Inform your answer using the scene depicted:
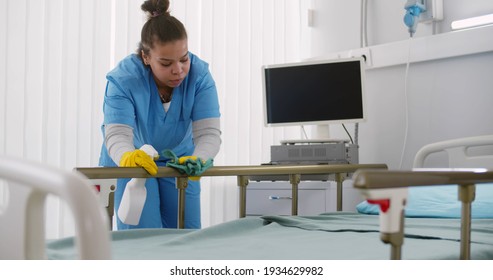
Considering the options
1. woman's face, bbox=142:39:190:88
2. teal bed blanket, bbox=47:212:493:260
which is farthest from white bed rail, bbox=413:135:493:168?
woman's face, bbox=142:39:190:88

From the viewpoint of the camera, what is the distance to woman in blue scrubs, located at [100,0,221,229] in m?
2.52

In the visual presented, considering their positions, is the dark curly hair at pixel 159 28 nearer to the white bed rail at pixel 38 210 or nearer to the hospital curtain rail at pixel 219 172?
the hospital curtain rail at pixel 219 172

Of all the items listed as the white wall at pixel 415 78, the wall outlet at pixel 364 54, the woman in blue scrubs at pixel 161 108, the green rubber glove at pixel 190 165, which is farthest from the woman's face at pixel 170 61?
the wall outlet at pixel 364 54

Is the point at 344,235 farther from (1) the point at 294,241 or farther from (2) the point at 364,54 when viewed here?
(2) the point at 364,54

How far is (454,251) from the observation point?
5.34ft

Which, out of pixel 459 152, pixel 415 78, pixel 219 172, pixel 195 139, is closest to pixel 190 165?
pixel 219 172

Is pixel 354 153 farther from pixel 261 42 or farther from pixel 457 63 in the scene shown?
pixel 261 42

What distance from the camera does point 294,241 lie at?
1.93 metres

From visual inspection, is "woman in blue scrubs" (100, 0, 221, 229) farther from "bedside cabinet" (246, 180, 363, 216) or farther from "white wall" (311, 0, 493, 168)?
"white wall" (311, 0, 493, 168)

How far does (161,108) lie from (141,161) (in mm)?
514

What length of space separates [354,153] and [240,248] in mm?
1635

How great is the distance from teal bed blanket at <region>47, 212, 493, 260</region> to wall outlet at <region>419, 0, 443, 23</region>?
143 cm

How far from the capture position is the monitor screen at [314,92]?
333 cm

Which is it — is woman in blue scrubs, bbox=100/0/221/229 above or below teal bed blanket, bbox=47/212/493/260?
above
